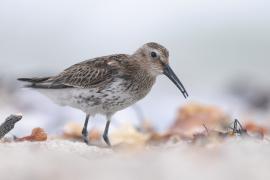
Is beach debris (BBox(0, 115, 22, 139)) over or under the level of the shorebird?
over

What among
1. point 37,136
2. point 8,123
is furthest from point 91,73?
point 8,123

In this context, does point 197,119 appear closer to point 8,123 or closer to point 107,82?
point 107,82

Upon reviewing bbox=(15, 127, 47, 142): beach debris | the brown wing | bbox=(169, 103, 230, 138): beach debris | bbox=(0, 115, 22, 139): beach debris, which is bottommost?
bbox=(169, 103, 230, 138): beach debris

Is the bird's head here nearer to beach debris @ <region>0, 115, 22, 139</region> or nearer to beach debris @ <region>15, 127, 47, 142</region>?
beach debris @ <region>15, 127, 47, 142</region>

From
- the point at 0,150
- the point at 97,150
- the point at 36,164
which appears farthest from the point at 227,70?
the point at 36,164

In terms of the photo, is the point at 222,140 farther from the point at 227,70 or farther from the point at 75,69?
the point at 227,70

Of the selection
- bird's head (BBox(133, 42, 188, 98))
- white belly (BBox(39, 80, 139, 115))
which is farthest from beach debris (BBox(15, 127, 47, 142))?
bird's head (BBox(133, 42, 188, 98))

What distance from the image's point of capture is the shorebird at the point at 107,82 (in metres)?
7.73

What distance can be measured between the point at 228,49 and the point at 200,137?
10298 mm

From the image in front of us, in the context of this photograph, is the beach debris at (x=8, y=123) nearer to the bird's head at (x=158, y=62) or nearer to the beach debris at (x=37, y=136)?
the beach debris at (x=37, y=136)

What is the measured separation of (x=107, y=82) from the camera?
25.5ft

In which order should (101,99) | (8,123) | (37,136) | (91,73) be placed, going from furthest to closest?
(91,73) < (101,99) < (37,136) < (8,123)

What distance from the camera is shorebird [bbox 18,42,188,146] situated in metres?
7.73

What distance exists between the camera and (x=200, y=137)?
582cm
